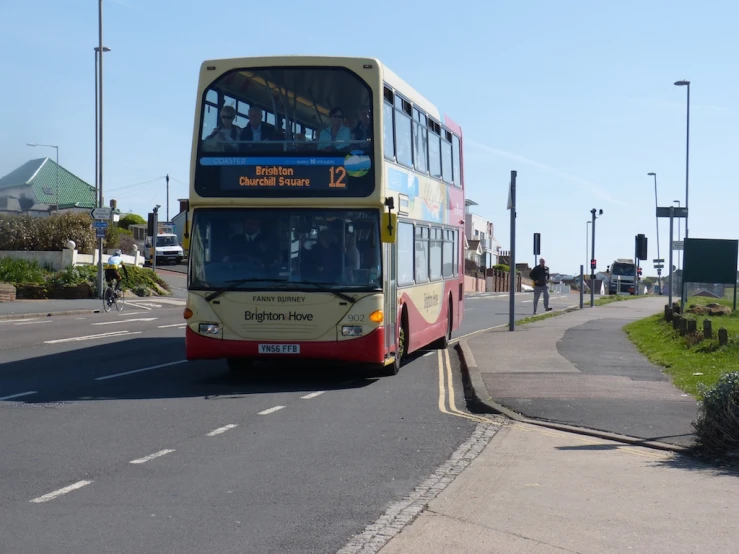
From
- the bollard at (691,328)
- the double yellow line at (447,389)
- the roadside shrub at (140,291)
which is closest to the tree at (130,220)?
the roadside shrub at (140,291)

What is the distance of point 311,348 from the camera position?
1435cm

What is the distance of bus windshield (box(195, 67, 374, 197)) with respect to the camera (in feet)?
47.2

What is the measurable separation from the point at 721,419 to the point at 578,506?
95.6 inches

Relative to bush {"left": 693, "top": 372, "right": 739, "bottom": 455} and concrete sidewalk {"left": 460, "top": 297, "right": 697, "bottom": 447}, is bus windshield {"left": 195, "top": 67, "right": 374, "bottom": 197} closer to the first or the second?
concrete sidewalk {"left": 460, "top": 297, "right": 697, "bottom": 447}

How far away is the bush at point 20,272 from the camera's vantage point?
40.0 meters

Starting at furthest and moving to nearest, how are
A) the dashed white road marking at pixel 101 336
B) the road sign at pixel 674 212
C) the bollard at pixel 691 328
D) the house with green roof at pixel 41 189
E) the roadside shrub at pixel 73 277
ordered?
the house with green roof at pixel 41 189 < the roadside shrub at pixel 73 277 < the road sign at pixel 674 212 < the bollard at pixel 691 328 < the dashed white road marking at pixel 101 336

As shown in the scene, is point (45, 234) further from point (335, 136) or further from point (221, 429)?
point (221, 429)

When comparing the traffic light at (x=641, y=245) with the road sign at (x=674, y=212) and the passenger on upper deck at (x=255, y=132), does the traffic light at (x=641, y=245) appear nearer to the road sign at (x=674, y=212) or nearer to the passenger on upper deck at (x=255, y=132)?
the road sign at (x=674, y=212)

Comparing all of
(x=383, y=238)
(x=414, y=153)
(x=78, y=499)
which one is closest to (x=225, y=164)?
(x=383, y=238)

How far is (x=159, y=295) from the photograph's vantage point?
45688 mm

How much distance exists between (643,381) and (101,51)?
31.7 m

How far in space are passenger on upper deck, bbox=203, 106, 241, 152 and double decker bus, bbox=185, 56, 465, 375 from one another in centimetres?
1

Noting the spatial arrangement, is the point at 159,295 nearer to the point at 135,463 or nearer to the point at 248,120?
the point at 248,120

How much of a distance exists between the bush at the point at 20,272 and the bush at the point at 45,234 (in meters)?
4.52
